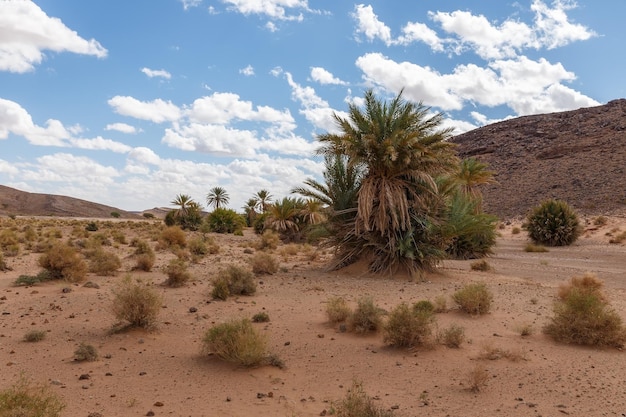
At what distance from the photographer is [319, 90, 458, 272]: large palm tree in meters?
15.3

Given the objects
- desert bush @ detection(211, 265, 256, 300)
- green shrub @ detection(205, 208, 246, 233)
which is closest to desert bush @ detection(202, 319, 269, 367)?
desert bush @ detection(211, 265, 256, 300)

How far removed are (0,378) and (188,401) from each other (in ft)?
8.70

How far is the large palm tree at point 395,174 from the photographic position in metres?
15.3

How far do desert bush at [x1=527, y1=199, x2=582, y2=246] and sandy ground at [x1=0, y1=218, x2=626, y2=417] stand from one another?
2158 cm

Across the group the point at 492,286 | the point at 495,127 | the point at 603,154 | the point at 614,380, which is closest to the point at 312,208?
the point at 492,286

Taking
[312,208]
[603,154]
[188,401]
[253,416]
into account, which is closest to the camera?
[253,416]

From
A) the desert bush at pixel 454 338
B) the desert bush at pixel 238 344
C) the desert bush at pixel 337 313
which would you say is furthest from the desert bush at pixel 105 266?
the desert bush at pixel 454 338

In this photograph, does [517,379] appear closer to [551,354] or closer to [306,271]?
[551,354]

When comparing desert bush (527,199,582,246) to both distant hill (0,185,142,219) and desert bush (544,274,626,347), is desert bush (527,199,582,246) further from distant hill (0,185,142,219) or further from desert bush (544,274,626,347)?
distant hill (0,185,142,219)

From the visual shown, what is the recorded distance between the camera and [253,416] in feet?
19.0

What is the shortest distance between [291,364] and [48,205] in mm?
127904

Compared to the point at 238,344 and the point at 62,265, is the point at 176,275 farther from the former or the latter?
the point at 238,344

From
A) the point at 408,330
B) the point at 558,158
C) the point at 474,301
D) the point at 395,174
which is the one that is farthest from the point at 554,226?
the point at 558,158

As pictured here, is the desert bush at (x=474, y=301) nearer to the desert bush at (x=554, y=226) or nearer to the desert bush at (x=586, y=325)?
the desert bush at (x=586, y=325)
